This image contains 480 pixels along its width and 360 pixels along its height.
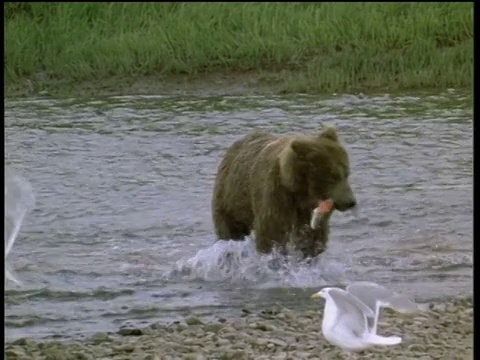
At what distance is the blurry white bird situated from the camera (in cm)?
307

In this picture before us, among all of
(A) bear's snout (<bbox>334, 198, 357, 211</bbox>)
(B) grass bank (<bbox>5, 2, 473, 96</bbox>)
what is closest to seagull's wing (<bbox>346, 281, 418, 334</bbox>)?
(A) bear's snout (<bbox>334, 198, 357, 211</bbox>)

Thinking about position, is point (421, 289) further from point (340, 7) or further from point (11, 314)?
point (340, 7)

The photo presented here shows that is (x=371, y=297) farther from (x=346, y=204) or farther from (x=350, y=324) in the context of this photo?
(x=346, y=204)

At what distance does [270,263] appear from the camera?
4227mm

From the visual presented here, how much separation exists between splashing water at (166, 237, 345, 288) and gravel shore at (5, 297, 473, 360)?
1.65 ft

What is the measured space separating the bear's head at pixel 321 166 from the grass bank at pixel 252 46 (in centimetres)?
290

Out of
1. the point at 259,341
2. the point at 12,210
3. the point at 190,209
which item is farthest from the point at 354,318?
the point at 190,209

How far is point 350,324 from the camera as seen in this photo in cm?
309

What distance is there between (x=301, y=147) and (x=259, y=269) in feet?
1.73

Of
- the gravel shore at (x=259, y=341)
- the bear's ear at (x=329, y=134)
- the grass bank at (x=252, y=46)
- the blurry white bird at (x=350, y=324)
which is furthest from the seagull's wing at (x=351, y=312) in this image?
the grass bank at (x=252, y=46)

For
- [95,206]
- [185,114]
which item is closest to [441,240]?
[95,206]

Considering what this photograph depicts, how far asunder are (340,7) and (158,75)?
4.11ft

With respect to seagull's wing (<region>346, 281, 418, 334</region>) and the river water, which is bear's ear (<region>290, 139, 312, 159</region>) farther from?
seagull's wing (<region>346, 281, 418, 334</region>)

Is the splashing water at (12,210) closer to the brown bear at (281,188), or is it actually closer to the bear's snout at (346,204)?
the brown bear at (281,188)
